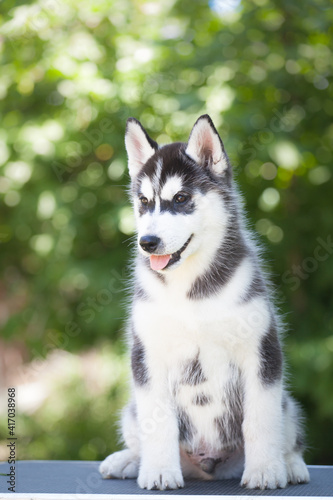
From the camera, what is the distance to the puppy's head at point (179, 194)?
9.10ft

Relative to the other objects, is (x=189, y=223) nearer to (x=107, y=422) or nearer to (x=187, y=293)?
(x=187, y=293)

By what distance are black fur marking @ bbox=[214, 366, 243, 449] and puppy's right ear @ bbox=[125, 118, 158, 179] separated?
3.92 ft

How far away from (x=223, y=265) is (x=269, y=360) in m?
0.50

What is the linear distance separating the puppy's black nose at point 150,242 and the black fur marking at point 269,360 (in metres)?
0.68

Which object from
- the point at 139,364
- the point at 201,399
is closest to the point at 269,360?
the point at 201,399

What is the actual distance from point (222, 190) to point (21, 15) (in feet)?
9.09

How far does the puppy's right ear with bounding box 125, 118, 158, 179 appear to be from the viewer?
10.5ft

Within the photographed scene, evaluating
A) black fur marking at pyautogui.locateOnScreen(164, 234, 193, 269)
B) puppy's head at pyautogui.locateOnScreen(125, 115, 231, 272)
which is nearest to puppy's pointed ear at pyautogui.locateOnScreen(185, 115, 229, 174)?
puppy's head at pyautogui.locateOnScreen(125, 115, 231, 272)

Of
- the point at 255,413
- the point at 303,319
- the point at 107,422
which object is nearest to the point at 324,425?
the point at 303,319

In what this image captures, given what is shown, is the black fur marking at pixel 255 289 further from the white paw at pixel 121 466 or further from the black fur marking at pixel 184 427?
the white paw at pixel 121 466

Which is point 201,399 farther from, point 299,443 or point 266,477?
point 299,443

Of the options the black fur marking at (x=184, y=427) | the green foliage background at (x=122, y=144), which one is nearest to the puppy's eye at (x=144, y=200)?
the black fur marking at (x=184, y=427)

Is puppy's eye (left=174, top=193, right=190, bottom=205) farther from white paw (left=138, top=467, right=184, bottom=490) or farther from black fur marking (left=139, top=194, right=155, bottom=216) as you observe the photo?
white paw (left=138, top=467, right=184, bottom=490)

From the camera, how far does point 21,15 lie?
191 inches
